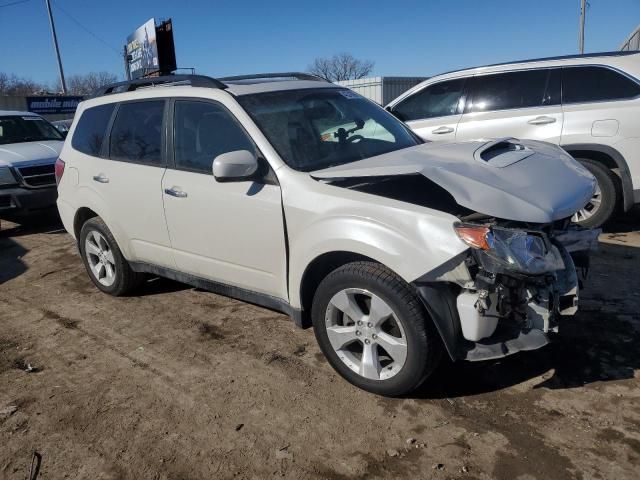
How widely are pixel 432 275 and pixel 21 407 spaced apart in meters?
2.64

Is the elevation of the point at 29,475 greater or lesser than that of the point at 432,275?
lesser

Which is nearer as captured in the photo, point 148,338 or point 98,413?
point 98,413

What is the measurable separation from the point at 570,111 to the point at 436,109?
1689mm

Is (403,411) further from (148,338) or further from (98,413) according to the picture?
(148,338)

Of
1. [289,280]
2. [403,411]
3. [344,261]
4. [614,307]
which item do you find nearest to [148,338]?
[289,280]

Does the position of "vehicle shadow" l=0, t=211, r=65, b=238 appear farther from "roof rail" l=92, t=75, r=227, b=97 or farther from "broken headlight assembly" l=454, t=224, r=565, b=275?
"broken headlight assembly" l=454, t=224, r=565, b=275

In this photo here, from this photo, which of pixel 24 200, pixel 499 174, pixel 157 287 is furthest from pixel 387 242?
pixel 24 200

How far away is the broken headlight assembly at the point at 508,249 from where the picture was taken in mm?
2625

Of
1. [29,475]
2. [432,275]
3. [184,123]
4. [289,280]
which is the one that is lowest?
[29,475]

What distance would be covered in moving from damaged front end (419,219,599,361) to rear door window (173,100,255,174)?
5.56 feet

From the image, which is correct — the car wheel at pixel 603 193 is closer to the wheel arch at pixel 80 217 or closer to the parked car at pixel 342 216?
the parked car at pixel 342 216

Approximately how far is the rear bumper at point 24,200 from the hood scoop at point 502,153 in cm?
686

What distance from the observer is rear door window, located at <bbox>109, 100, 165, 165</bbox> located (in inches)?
166

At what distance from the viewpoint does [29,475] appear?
268cm
